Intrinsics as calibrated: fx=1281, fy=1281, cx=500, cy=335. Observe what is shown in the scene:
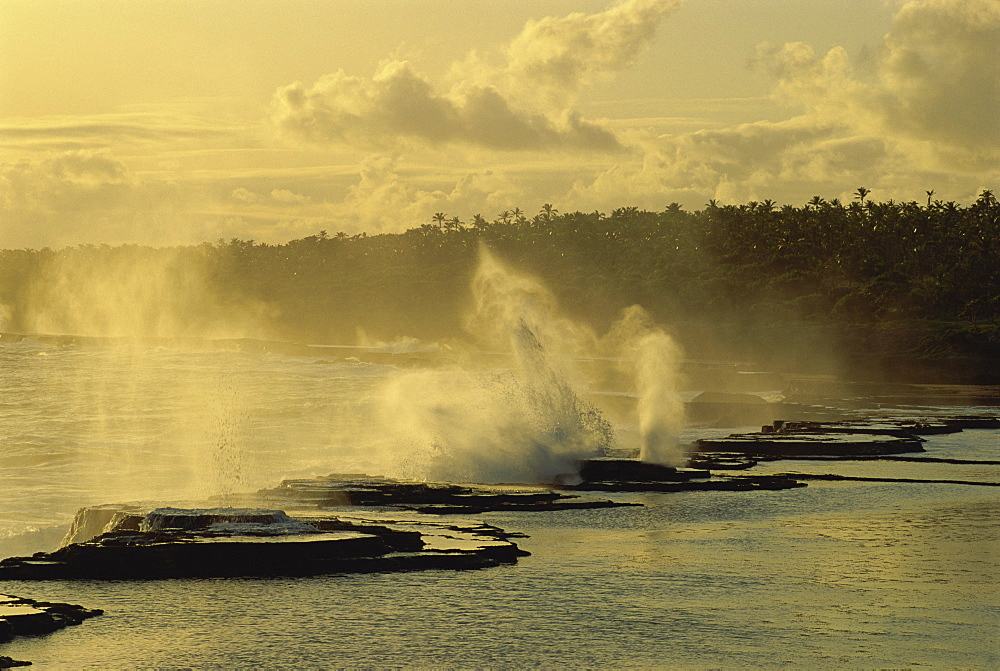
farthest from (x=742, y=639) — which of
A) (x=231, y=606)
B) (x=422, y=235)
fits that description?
(x=422, y=235)

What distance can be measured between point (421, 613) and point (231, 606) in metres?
1.50

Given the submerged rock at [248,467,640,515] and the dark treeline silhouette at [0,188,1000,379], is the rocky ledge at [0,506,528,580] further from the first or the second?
the dark treeline silhouette at [0,188,1000,379]

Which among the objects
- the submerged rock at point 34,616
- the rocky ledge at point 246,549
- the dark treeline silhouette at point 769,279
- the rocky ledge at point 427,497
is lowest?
the submerged rock at point 34,616

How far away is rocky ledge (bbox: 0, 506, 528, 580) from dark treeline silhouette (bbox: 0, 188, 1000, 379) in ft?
193

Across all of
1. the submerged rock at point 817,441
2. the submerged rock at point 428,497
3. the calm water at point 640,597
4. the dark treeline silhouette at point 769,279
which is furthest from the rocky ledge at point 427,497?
the dark treeline silhouette at point 769,279

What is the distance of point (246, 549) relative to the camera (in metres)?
11.7

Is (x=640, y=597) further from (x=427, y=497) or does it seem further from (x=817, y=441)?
(x=817, y=441)

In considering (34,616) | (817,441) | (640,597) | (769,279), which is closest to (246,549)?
(34,616)

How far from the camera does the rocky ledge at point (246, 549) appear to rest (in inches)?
445

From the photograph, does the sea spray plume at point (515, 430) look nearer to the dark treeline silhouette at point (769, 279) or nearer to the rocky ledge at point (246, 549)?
the rocky ledge at point (246, 549)

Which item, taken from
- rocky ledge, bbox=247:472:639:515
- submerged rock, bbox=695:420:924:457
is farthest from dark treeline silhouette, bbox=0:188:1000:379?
rocky ledge, bbox=247:472:639:515

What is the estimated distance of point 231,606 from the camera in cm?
998

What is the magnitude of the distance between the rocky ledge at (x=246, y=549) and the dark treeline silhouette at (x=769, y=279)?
58.9 m

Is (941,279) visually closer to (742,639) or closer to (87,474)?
(87,474)
